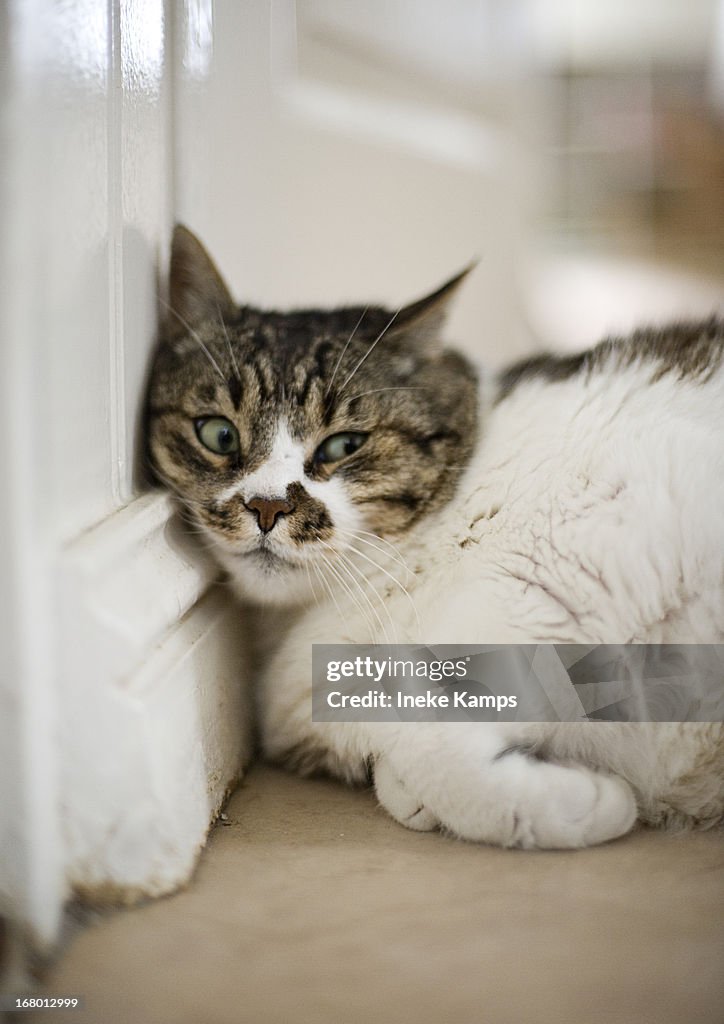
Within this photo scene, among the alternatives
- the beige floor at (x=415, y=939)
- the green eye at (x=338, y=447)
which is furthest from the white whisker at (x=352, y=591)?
the beige floor at (x=415, y=939)

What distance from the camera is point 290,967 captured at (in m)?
0.65

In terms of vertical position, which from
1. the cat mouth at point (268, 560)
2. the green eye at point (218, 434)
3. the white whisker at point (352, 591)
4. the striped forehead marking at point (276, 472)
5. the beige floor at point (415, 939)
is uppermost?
the green eye at point (218, 434)

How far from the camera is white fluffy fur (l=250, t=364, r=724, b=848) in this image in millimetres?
756

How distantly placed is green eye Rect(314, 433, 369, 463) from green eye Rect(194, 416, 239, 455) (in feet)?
0.29

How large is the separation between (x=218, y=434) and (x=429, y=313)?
0.83 feet

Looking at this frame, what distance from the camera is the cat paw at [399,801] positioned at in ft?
2.55

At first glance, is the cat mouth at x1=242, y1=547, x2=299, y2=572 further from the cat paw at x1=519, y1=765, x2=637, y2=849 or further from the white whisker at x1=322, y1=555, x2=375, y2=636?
the cat paw at x1=519, y1=765, x2=637, y2=849

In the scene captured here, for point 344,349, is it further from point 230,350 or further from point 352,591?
point 352,591

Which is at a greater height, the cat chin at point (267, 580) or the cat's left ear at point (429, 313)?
the cat's left ear at point (429, 313)

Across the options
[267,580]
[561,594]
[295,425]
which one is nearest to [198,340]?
[295,425]

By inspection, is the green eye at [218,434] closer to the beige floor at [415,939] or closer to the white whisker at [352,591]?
the white whisker at [352,591]

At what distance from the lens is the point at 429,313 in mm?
847
